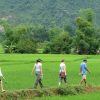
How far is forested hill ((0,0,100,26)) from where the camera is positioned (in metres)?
148

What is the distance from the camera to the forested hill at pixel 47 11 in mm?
147875

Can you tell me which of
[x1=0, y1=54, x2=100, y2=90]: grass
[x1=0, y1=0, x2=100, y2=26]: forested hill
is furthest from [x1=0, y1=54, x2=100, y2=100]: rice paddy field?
[x1=0, y1=0, x2=100, y2=26]: forested hill

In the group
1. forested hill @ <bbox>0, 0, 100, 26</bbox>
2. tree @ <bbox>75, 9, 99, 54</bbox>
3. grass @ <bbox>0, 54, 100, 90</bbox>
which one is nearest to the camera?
grass @ <bbox>0, 54, 100, 90</bbox>

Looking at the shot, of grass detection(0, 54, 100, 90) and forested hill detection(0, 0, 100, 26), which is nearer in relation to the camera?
grass detection(0, 54, 100, 90)

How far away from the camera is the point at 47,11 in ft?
502

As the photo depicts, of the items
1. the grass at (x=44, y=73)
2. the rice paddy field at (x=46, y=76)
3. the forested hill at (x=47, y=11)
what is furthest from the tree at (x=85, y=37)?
the forested hill at (x=47, y=11)

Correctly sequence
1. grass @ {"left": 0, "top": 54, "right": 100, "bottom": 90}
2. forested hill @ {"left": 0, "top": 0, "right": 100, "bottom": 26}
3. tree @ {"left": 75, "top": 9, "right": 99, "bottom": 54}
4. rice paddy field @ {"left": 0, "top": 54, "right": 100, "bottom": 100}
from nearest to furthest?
rice paddy field @ {"left": 0, "top": 54, "right": 100, "bottom": 100}
grass @ {"left": 0, "top": 54, "right": 100, "bottom": 90}
tree @ {"left": 75, "top": 9, "right": 99, "bottom": 54}
forested hill @ {"left": 0, "top": 0, "right": 100, "bottom": 26}

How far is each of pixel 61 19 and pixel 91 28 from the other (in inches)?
2489

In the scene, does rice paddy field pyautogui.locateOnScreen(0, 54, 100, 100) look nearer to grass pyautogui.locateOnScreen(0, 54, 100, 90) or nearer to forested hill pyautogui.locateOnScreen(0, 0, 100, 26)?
grass pyautogui.locateOnScreen(0, 54, 100, 90)

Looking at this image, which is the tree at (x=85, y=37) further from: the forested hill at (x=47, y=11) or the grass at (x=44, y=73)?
the forested hill at (x=47, y=11)

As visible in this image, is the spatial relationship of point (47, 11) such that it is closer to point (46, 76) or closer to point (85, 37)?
point (85, 37)

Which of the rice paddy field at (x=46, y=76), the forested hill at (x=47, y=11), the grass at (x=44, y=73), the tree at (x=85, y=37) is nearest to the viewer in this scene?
the rice paddy field at (x=46, y=76)

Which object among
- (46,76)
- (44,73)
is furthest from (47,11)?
(46,76)

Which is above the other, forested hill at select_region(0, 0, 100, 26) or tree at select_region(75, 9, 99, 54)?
forested hill at select_region(0, 0, 100, 26)
